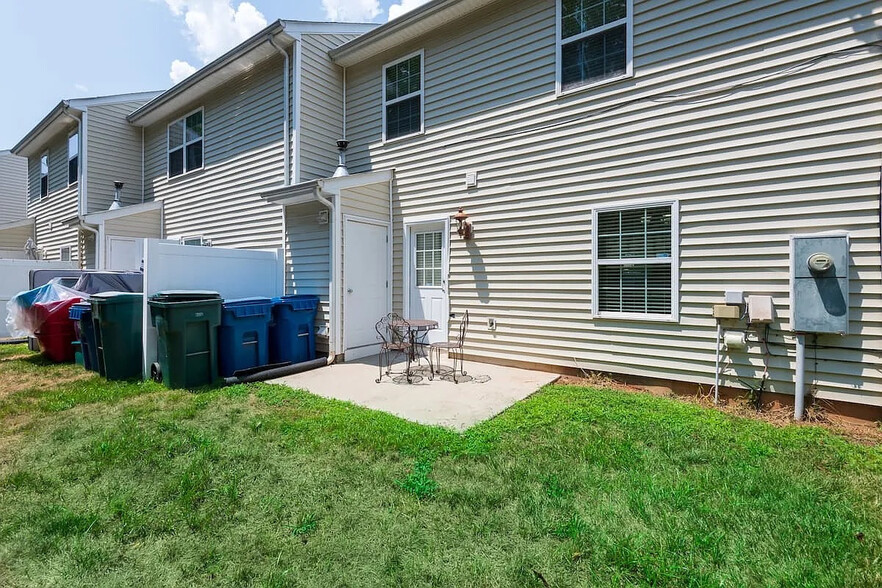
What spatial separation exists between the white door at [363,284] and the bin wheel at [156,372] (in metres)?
2.39

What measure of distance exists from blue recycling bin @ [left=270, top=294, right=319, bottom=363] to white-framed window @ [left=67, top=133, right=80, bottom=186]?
9.65 m

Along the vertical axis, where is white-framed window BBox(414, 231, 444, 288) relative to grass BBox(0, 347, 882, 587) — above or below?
above

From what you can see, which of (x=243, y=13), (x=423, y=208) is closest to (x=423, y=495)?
(x=423, y=208)

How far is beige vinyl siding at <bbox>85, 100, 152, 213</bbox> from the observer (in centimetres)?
1065

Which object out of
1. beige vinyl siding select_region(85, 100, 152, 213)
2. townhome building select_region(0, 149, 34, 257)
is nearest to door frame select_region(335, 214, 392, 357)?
beige vinyl siding select_region(85, 100, 152, 213)

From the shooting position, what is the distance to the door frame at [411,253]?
6.49 meters

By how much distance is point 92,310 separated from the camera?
5.63 m

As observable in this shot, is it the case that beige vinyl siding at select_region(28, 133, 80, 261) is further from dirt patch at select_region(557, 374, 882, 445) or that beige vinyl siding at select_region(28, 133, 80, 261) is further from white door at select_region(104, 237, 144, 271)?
dirt patch at select_region(557, 374, 882, 445)

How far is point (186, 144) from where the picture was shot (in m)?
9.77

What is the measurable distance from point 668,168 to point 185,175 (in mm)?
9955

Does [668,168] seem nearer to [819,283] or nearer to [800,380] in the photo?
[819,283]

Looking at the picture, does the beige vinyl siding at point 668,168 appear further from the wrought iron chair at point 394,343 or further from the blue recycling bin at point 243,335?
the blue recycling bin at point 243,335

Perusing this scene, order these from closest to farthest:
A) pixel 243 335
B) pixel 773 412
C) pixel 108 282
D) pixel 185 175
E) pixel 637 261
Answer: pixel 773 412, pixel 637 261, pixel 243 335, pixel 108 282, pixel 185 175

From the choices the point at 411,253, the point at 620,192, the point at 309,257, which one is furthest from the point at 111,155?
the point at 620,192
